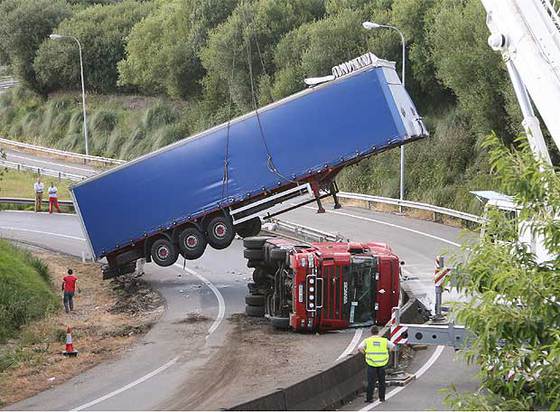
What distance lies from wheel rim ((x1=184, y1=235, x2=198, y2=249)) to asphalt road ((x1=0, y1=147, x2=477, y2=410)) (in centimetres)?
136

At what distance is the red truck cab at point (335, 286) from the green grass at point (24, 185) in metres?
25.6

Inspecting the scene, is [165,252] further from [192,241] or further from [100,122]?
[100,122]

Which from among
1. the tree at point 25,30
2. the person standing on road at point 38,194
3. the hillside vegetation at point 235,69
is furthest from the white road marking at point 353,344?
the tree at point 25,30

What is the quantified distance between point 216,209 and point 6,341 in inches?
240

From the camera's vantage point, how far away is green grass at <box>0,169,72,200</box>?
4466 centimetres

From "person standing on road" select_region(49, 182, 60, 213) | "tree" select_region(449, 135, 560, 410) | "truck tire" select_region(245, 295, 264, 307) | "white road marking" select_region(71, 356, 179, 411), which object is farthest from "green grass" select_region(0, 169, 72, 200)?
"tree" select_region(449, 135, 560, 410)

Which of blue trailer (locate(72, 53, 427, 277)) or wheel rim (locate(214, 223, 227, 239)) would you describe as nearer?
blue trailer (locate(72, 53, 427, 277))

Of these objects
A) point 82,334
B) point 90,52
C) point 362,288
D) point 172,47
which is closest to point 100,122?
point 172,47

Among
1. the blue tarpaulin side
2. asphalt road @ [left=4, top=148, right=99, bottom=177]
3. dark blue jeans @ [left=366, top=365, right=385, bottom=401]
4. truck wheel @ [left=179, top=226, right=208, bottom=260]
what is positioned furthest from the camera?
asphalt road @ [left=4, top=148, right=99, bottom=177]

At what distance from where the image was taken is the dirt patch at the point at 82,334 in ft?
58.7

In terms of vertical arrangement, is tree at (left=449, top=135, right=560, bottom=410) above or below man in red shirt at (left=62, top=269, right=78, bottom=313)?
above

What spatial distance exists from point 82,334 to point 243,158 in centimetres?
569

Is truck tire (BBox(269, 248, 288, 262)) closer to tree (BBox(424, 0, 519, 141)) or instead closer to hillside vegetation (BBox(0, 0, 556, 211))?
hillside vegetation (BBox(0, 0, 556, 211))

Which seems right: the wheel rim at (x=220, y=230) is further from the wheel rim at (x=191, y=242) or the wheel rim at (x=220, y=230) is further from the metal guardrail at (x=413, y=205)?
the metal guardrail at (x=413, y=205)
